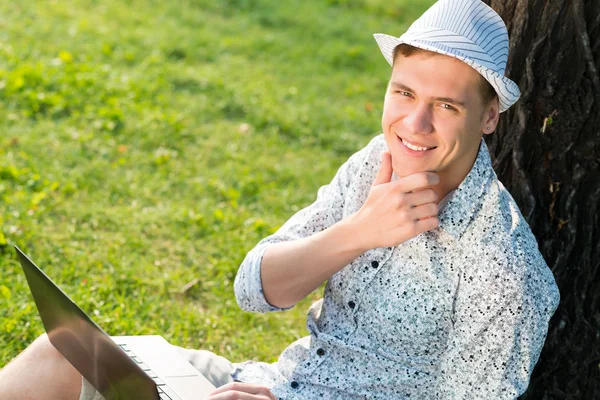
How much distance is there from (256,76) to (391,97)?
17.4 feet

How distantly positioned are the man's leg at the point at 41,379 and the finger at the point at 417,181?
120cm

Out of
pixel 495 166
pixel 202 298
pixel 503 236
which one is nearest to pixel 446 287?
pixel 503 236

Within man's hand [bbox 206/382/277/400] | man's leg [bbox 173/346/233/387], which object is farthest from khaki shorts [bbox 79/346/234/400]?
man's hand [bbox 206/382/277/400]

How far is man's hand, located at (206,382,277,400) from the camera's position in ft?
7.96

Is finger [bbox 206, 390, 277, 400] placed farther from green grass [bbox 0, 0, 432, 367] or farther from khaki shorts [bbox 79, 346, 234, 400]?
green grass [bbox 0, 0, 432, 367]

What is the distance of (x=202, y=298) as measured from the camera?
4.62 meters

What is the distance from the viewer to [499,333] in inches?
94.4

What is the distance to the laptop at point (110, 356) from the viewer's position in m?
2.15

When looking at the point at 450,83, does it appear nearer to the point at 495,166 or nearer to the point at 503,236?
the point at 503,236

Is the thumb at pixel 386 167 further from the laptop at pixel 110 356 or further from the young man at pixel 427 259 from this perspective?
the laptop at pixel 110 356

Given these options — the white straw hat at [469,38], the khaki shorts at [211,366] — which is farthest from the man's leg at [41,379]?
the white straw hat at [469,38]

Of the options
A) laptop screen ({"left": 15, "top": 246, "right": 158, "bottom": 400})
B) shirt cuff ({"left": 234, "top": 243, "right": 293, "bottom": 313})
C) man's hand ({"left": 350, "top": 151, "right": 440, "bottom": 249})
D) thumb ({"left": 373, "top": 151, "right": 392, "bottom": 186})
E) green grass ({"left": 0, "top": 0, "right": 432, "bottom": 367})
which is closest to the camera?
laptop screen ({"left": 15, "top": 246, "right": 158, "bottom": 400})

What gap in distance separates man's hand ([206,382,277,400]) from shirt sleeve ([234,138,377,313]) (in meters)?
0.34

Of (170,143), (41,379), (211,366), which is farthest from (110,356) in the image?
(170,143)
